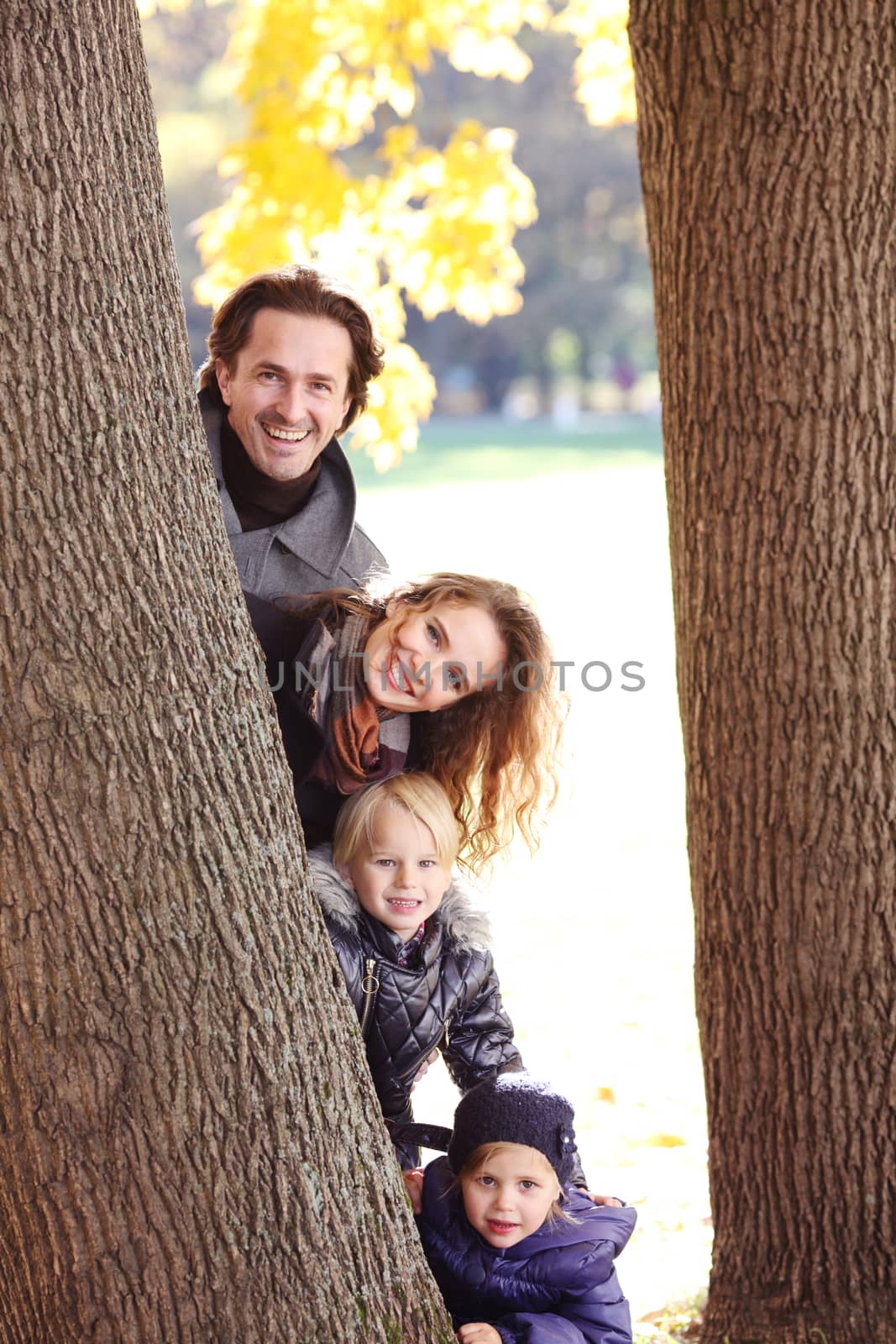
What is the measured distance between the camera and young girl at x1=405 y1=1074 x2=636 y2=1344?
2.50 metres

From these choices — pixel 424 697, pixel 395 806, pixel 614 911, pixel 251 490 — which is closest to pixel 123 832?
pixel 395 806

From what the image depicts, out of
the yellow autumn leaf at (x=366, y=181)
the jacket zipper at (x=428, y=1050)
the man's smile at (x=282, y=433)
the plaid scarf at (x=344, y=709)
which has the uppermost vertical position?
the yellow autumn leaf at (x=366, y=181)

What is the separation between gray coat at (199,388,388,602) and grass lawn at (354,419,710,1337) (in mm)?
187

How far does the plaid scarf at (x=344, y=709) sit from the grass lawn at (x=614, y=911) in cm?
32

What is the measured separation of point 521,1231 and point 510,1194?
0.06 meters

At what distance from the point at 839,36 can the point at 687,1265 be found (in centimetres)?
296

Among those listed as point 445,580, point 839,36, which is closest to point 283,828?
point 445,580

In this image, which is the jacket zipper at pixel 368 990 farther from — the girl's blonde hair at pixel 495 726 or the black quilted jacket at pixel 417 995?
the girl's blonde hair at pixel 495 726

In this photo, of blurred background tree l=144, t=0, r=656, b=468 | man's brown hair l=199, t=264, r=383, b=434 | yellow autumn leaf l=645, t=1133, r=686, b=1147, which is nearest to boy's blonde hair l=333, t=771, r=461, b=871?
man's brown hair l=199, t=264, r=383, b=434

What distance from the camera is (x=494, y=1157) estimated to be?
254cm

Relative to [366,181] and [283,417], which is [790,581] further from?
[366,181]

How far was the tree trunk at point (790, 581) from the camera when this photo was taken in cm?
278

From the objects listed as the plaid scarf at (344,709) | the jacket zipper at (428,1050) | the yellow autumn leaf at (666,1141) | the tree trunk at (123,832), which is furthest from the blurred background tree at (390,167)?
the tree trunk at (123,832)

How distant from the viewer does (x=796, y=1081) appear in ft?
9.73
